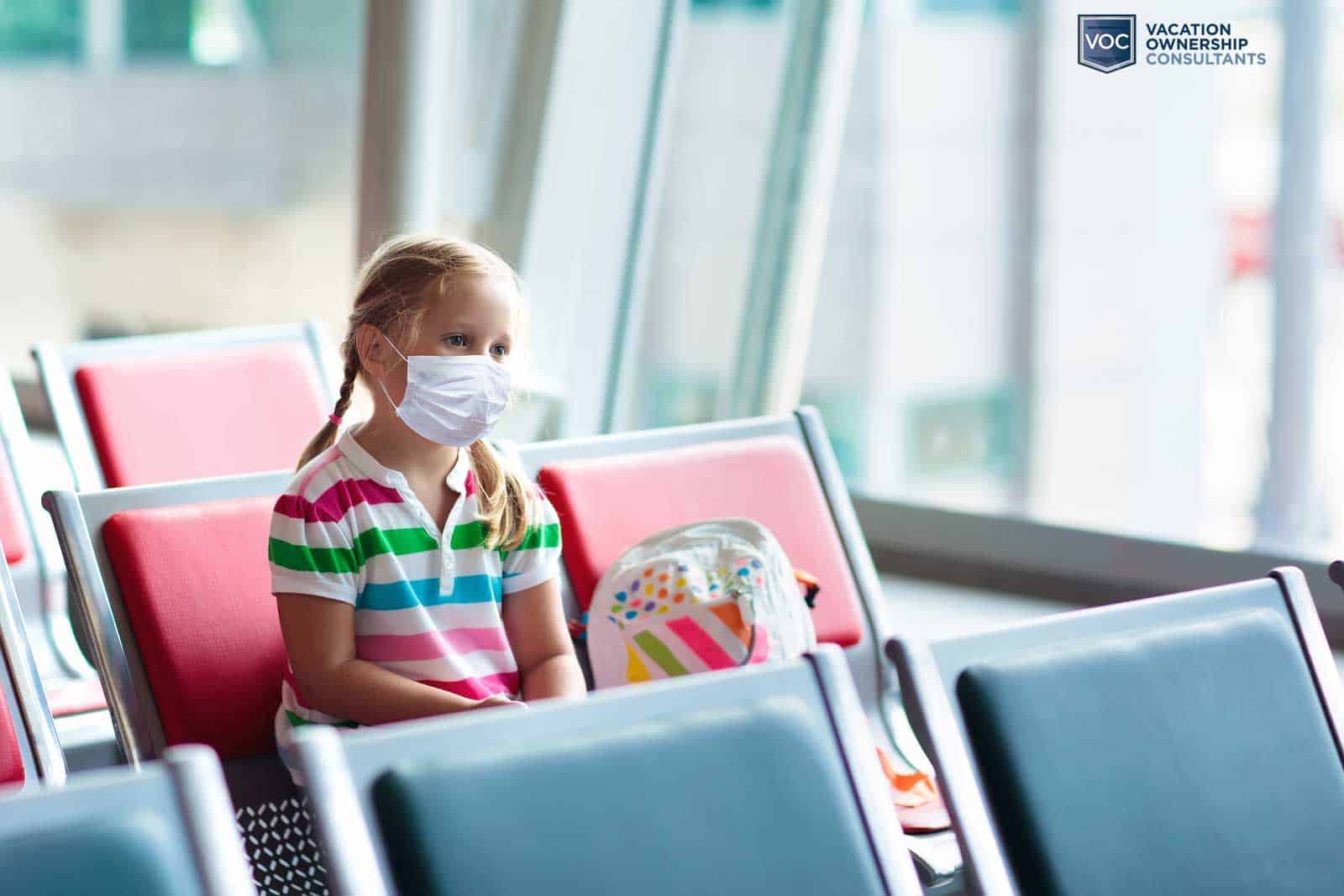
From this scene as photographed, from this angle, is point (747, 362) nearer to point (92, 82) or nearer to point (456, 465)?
point (456, 465)

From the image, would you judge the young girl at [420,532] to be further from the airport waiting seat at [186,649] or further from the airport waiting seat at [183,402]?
the airport waiting seat at [183,402]

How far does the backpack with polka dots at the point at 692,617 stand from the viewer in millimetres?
2072

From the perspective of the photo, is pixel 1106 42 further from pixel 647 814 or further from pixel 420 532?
pixel 647 814

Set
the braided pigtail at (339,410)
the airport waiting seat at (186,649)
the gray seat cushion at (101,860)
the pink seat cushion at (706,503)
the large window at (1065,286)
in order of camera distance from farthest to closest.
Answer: the large window at (1065,286), the pink seat cushion at (706,503), the braided pigtail at (339,410), the airport waiting seat at (186,649), the gray seat cushion at (101,860)

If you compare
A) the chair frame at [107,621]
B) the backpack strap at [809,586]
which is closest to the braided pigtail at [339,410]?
the chair frame at [107,621]

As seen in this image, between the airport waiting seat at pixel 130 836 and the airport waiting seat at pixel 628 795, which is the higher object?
the airport waiting seat at pixel 130 836

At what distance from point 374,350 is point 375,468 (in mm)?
167

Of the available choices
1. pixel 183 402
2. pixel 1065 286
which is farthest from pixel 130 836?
pixel 1065 286

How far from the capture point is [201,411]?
9.48 feet

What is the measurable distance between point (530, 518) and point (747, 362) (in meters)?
2.51

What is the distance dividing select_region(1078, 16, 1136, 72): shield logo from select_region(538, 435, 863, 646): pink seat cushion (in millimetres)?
1553

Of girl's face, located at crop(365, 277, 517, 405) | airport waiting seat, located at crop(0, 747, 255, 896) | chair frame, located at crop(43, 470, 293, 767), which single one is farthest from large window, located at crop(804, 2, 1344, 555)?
airport waiting seat, located at crop(0, 747, 255, 896)

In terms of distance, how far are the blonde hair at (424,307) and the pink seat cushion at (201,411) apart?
885mm

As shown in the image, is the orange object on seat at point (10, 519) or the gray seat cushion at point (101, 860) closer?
the gray seat cushion at point (101, 860)
